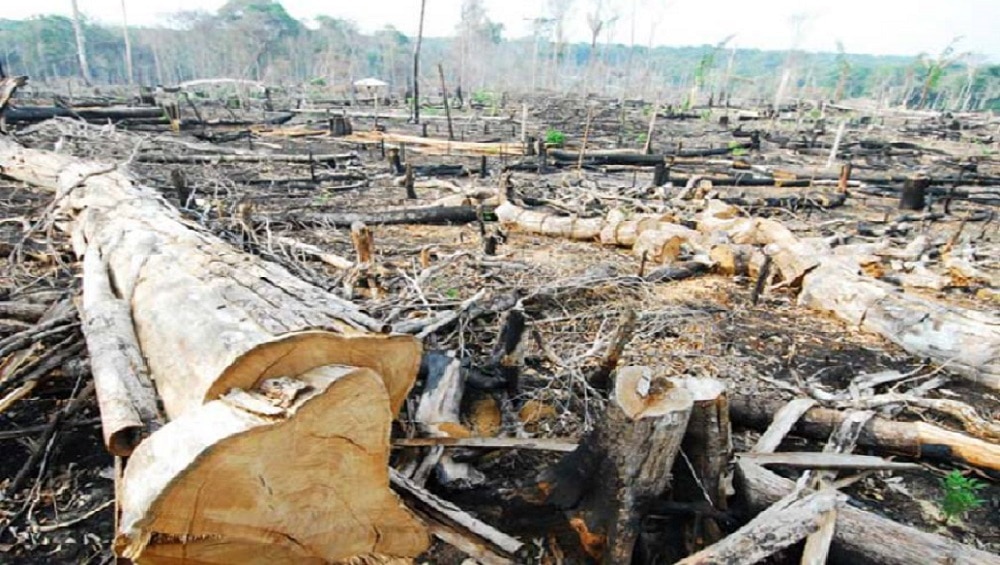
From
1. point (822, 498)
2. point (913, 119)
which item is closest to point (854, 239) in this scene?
point (822, 498)

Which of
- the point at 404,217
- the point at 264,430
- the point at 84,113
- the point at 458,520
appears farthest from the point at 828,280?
the point at 84,113

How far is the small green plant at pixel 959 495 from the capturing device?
2.41m

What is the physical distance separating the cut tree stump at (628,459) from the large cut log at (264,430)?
65 cm

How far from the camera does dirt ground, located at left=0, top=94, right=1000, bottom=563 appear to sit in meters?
2.33

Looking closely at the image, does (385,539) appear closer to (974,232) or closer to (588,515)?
(588,515)

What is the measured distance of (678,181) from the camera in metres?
11.4

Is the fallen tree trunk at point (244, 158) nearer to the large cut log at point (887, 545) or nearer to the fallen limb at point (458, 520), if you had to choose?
the fallen limb at point (458, 520)

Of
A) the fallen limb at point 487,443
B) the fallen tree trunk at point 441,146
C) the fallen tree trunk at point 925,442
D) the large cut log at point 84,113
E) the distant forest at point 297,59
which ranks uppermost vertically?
the distant forest at point 297,59

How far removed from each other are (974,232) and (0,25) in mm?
96486

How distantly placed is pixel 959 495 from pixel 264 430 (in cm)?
305

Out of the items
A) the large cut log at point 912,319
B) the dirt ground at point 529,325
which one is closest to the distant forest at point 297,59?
the dirt ground at point 529,325

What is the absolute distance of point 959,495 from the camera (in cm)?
242

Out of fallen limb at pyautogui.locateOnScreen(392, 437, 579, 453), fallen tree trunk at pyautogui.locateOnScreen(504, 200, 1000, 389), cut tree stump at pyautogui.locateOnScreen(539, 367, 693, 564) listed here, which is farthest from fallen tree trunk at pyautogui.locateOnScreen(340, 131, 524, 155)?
cut tree stump at pyautogui.locateOnScreen(539, 367, 693, 564)

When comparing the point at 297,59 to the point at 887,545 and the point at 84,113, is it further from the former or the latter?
the point at 887,545
